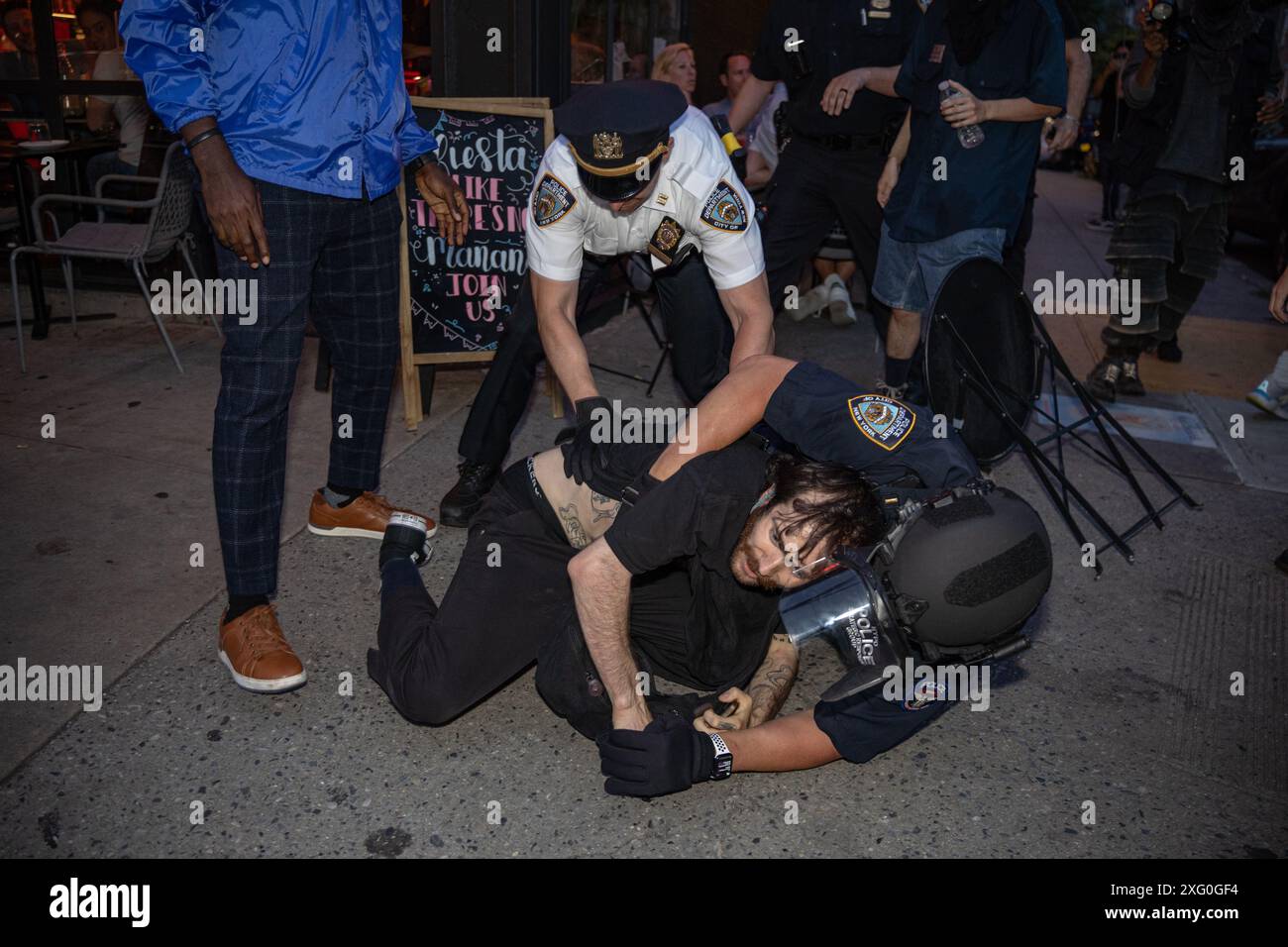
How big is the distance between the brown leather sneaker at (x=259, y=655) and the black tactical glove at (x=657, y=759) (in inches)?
37.7

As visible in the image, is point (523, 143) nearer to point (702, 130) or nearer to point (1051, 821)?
point (702, 130)

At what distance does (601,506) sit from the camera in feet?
8.79

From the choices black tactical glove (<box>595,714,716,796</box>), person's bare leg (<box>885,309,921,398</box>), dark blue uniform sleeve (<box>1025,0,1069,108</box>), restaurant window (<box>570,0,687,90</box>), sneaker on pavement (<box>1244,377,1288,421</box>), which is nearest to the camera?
black tactical glove (<box>595,714,716,796</box>)

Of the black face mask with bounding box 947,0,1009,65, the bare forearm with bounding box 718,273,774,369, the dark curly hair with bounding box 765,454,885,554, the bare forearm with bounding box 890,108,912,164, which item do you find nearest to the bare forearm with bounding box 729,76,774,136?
the bare forearm with bounding box 890,108,912,164

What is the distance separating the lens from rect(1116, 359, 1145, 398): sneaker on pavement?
5.57 m

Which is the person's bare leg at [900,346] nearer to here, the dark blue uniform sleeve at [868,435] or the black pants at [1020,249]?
the black pants at [1020,249]

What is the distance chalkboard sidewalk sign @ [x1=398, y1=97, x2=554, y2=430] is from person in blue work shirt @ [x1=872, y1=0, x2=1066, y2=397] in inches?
66.5

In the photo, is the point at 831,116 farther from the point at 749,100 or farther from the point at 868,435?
the point at 868,435

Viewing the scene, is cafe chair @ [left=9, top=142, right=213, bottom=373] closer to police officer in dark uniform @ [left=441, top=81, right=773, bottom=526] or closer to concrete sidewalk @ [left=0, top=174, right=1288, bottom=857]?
concrete sidewalk @ [left=0, top=174, right=1288, bottom=857]

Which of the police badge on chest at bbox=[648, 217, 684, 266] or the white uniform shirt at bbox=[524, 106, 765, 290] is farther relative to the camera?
the police badge on chest at bbox=[648, 217, 684, 266]

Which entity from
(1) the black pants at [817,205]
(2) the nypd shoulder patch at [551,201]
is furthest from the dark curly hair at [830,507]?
(1) the black pants at [817,205]

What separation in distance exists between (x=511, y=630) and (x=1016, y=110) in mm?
3012
